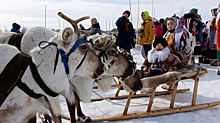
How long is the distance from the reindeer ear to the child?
2254 mm

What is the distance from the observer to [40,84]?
1.25 meters

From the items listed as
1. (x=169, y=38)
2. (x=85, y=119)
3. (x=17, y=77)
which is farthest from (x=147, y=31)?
(x=17, y=77)

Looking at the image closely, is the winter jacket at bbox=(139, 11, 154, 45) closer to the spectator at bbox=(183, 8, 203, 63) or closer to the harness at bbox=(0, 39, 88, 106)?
the spectator at bbox=(183, 8, 203, 63)

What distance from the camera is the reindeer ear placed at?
145 cm

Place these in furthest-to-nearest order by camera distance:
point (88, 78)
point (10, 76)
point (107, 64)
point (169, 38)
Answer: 1. point (169, 38)
2. point (107, 64)
3. point (88, 78)
4. point (10, 76)

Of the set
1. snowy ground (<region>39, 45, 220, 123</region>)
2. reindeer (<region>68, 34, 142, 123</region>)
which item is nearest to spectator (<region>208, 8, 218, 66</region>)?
snowy ground (<region>39, 45, 220, 123</region>)

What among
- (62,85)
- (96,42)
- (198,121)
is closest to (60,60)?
(62,85)

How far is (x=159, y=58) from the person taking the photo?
A: 341 cm

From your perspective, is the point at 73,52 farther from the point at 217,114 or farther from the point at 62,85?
the point at 217,114

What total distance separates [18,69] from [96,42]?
51.8 inches

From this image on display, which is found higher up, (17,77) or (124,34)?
(124,34)

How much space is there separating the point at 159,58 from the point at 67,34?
2385mm

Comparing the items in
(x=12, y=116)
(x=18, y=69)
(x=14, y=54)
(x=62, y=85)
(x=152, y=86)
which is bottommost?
(x=152, y=86)

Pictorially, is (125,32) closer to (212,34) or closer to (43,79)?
(212,34)
